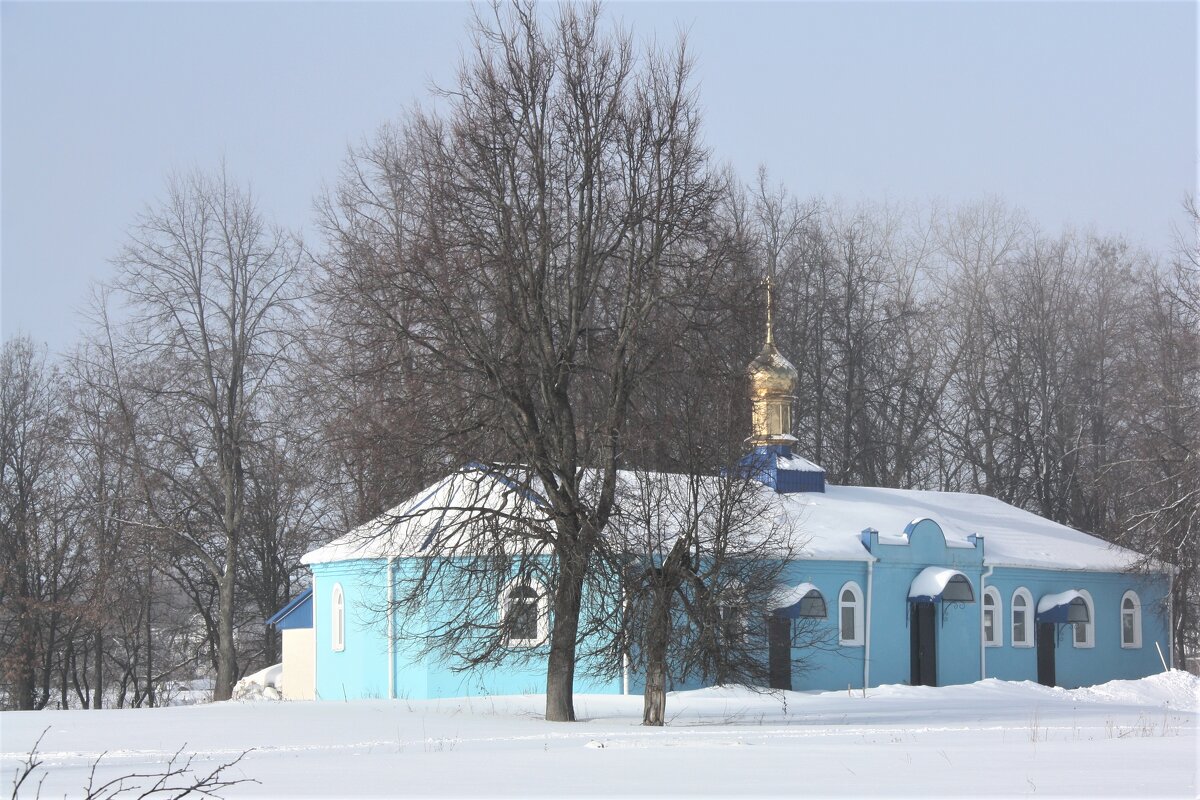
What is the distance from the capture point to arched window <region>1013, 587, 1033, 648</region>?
3384 cm

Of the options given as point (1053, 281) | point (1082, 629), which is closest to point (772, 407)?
point (1082, 629)

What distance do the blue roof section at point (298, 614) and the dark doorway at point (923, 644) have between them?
1375 cm

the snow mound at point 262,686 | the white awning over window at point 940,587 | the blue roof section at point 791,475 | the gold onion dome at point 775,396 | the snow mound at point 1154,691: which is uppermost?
the gold onion dome at point 775,396

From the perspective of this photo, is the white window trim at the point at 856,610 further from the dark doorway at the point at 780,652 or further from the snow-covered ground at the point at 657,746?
the snow-covered ground at the point at 657,746

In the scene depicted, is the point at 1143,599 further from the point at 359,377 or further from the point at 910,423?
the point at 359,377

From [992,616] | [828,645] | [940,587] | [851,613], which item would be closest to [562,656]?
[828,645]

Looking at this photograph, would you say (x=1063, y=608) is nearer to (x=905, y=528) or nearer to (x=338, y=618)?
(x=905, y=528)

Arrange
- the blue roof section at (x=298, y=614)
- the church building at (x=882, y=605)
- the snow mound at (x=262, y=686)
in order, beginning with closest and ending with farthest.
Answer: the church building at (x=882, y=605) → the blue roof section at (x=298, y=614) → the snow mound at (x=262, y=686)

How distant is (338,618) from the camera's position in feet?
104

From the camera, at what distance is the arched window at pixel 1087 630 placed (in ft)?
114

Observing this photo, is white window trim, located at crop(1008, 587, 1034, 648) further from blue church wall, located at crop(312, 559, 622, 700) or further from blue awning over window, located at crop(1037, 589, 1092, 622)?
blue church wall, located at crop(312, 559, 622, 700)

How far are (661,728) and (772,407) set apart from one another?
1645 cm

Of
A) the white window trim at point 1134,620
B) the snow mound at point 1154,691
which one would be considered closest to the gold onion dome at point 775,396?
the snow mound at point 1154,691

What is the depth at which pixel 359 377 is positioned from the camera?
2216 centimetres
